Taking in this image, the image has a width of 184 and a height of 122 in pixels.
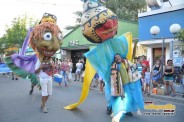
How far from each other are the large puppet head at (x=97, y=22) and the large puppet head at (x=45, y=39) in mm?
1481

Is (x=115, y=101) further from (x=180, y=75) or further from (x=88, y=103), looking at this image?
(x=180, y=75)

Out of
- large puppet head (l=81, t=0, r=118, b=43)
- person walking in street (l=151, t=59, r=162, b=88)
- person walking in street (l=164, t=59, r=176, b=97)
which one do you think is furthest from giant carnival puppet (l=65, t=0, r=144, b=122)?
person walking in street (l=151, t=59, r=162, b=88)

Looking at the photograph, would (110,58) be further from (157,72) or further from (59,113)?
(157,72)

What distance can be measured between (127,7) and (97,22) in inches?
980

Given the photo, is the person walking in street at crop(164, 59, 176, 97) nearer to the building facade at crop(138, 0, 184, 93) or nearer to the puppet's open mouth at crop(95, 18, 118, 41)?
the building facade at crop(138, 0, 184, 93)

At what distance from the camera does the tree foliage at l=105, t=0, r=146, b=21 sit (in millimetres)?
28352

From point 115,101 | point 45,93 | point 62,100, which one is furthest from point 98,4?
point 62,100

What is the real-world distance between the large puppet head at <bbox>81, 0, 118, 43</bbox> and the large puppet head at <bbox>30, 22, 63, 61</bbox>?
4.86ft

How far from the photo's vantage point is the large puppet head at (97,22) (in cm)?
594

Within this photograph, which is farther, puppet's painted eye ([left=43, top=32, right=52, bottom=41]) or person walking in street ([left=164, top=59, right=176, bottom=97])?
person walking in street ([left=164, top=59, right=176, bottom=97])

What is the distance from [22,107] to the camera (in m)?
7.72

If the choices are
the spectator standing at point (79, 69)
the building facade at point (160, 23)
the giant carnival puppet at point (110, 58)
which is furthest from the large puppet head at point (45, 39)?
the spectator standing at point (79, 69)

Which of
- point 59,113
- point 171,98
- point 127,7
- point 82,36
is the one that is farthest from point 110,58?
point 127,7

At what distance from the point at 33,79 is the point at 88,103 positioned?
79.7 inches
